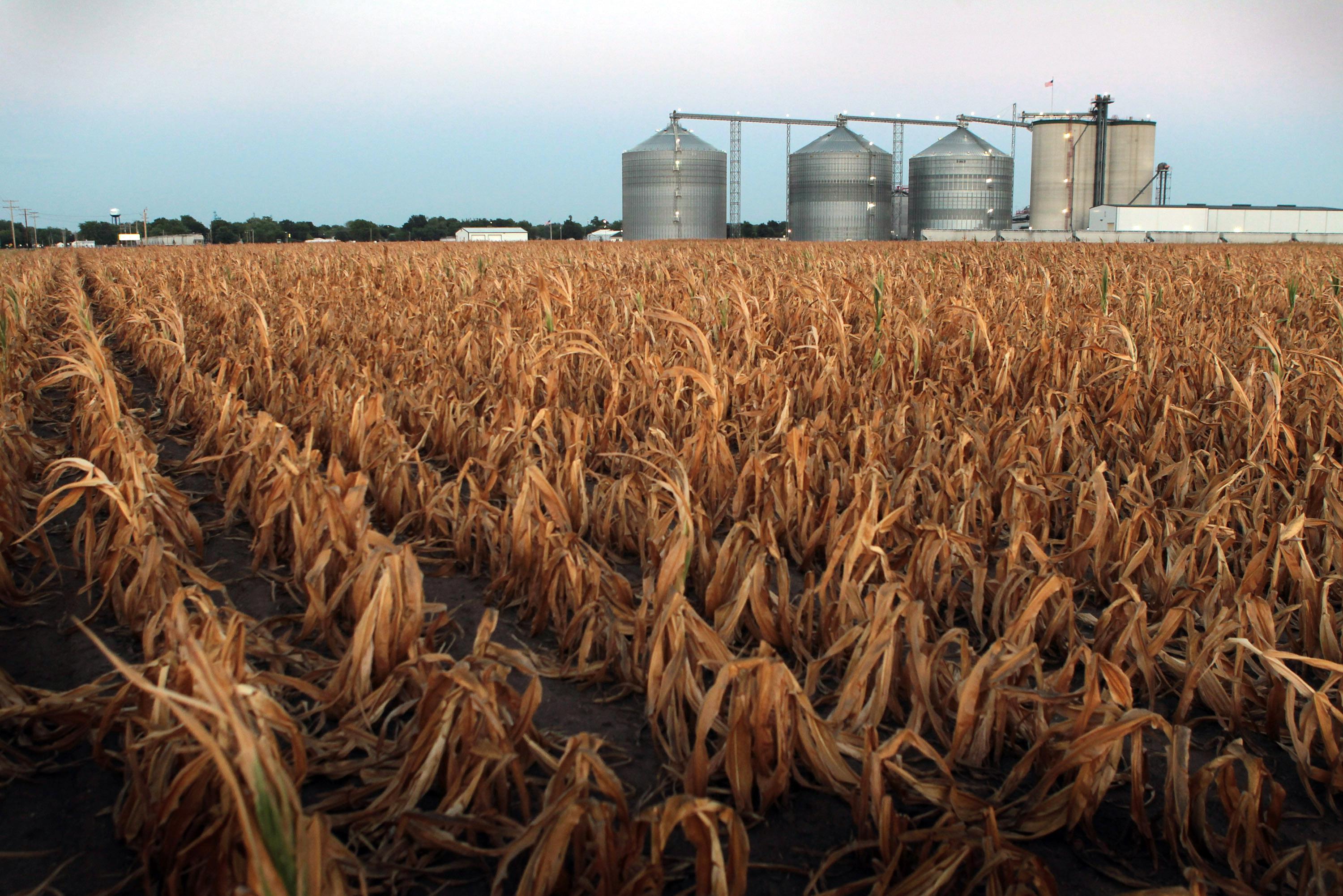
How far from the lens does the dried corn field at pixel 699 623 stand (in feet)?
3.90

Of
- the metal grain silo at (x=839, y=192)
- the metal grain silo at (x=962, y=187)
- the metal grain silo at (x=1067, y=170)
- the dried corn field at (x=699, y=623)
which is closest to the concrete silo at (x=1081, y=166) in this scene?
the metal grain silo at (x=1067, y=170)

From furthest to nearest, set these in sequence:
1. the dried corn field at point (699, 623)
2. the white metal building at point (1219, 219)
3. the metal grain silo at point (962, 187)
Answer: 1. the metal grain silo at point (962, 187)
2. the white metal building at point (1219, 219)
3. the dried corn field at point (699, 623)

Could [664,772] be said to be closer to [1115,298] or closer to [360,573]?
[360,573]

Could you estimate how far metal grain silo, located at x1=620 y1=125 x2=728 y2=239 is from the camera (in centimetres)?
3569

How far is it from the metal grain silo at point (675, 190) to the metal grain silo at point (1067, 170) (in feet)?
42.6

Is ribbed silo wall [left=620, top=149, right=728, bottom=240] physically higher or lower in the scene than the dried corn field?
higher

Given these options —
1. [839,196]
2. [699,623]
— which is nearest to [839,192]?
[839,196]

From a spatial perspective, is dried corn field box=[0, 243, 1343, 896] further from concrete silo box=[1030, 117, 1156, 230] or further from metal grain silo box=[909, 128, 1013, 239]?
concrete silo box=[1030, 117, 1156, 230]

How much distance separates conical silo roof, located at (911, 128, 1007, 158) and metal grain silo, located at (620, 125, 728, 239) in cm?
843

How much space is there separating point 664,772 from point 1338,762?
0.98 meters

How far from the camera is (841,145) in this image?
3641 centimetres

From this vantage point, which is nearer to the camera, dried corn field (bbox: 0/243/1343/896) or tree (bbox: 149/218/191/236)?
dried corn field (bbox: 0/243/1343/896)

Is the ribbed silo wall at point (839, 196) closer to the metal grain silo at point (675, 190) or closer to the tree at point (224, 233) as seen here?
the metal grain silo at point (675, 190)

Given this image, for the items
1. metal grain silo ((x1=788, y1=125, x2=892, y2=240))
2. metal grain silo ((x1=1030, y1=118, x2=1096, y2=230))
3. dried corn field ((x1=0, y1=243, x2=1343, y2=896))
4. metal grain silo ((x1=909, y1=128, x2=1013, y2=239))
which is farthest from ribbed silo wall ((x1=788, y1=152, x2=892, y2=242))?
dried corn field ((x1=0, y1=243, x2=1343, y2=896))
